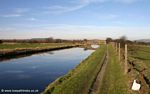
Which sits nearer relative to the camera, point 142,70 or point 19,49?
point 142,70

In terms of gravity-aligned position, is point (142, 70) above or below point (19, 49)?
above

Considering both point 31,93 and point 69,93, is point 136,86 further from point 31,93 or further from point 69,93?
point 31,93

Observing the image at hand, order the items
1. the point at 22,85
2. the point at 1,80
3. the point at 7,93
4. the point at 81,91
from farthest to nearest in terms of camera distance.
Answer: the point at 1,80 → the point at 22,85 → the point at 7,93 → the point at 81,91

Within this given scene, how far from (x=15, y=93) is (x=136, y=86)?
7.96m

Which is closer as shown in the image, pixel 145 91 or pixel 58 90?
pixel 145 91

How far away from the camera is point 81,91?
14.6 meters

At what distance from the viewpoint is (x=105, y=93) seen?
1419cm

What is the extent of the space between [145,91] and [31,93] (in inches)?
297

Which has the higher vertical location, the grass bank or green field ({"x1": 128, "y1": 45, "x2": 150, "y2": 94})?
green field ({"x1": 128, "y1": 45, "x2": 150, "y2": 94})

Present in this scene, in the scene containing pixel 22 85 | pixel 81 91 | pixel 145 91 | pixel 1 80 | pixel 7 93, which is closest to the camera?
pixel 145 91

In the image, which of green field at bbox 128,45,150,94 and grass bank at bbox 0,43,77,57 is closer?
green field at bbox 128,45,150,94

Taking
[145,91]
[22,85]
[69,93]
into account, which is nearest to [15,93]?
[22,85]

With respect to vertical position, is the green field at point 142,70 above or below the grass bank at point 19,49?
above

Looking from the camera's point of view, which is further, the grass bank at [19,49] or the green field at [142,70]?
the grass bank at [19,49]
